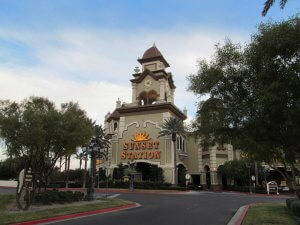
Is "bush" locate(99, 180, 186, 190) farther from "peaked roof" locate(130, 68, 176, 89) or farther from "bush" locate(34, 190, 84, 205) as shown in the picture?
"bush" locate(34, 190, 84, 205)

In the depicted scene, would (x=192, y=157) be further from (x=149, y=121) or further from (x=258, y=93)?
(x=258, y=93)

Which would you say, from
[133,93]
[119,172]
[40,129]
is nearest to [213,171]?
[119,172]

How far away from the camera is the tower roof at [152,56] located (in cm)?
6925

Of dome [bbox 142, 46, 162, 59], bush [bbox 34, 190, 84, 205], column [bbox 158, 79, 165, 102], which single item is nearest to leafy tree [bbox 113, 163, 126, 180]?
column [bbox 158, 79, 165, 102]

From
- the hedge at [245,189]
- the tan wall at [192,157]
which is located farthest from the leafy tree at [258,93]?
the tan wall at [192,157]

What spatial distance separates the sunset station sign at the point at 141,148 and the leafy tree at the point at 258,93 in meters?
48.0

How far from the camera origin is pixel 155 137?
63219 mm

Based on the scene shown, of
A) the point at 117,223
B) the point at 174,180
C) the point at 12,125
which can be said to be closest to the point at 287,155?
the point at 117,223

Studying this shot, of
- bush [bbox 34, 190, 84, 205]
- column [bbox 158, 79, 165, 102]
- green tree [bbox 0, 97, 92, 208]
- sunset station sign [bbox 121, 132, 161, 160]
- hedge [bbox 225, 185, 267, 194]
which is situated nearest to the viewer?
green tree [bbox 0, 97, 92, 208]

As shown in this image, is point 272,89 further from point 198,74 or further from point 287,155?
point 287,155

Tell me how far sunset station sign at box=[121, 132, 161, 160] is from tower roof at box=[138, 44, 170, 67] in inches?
634

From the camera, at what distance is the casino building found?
6247cm

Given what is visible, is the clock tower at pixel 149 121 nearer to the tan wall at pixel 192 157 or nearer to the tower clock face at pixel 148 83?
the tower clock face at pixel 148 83

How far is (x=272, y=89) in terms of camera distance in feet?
33.7
